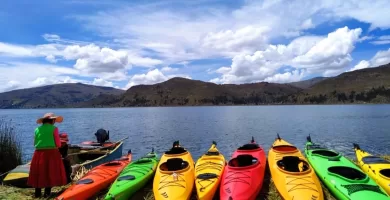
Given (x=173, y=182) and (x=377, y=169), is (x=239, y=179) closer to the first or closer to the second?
(x=173, y=182)

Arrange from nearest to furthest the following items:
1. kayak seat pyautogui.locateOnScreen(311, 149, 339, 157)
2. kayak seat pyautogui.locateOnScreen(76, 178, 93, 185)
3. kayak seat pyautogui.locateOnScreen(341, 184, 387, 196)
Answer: kayak seat pyautogui.locateOnScreen(341, 184, 387, 196)
kayak seat pyautogui.locateOnScreen(76, 178, 93, 185)
kayak seat pyautogui.locateOnScreen(311, 149, 339, 157)

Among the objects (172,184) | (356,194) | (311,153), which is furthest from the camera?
(311,153)

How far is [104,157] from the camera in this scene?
17.1 metres

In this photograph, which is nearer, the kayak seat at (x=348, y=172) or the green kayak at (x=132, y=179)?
the green kayak at (x=132, y=179)

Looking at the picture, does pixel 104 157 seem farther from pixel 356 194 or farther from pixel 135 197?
pixel 356 194

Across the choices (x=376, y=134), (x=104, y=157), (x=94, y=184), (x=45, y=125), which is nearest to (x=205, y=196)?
(x=94, y=184)

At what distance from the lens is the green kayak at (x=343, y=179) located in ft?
29.2

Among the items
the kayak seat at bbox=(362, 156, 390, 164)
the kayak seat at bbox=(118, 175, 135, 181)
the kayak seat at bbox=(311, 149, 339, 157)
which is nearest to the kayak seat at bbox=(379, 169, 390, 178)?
the kayak seat at bbox=(362, 156, 390, 164)

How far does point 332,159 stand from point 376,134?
→ 34974 mm

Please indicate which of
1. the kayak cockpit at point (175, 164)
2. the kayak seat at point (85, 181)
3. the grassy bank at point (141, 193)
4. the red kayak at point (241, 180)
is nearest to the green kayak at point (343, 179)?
the grassy bank at point (141, 193)

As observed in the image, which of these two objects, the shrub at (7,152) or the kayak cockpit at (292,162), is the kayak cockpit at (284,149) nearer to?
the kayak cockpit at (292,162)

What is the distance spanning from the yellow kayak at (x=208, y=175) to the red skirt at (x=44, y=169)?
456cm

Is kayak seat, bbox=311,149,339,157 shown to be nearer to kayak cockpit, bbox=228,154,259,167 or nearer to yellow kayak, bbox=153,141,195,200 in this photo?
kayak cockpit, bbox=228,154,259,167

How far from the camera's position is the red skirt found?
9992 millimetres
